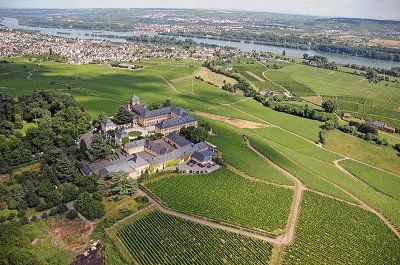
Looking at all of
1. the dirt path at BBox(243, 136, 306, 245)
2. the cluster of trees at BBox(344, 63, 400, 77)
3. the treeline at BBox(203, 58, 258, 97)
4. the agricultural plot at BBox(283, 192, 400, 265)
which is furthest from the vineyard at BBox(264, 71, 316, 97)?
the agricultural plot at BBox(283, 192, 400, 265)

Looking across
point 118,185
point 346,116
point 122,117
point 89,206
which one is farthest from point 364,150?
point 89,206

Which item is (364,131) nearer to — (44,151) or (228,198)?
(228,198)

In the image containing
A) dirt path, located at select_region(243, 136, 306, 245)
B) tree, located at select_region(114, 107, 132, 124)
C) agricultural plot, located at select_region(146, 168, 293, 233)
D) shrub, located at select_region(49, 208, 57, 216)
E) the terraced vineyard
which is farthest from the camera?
tree, located at select_region(114, 107, 132, 124)

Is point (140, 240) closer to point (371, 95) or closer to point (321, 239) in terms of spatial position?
point (321, 239)

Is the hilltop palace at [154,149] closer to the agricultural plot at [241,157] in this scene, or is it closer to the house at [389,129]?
the agricultural plot at [241,157]

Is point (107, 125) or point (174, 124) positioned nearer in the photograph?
point (107, 125)

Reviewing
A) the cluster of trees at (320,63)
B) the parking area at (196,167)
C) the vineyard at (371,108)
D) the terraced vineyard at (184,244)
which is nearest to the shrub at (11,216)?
the terraced vineyard at (184,244)

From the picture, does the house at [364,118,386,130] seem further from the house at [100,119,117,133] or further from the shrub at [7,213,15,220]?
the shrub at [7,213,15,220]
